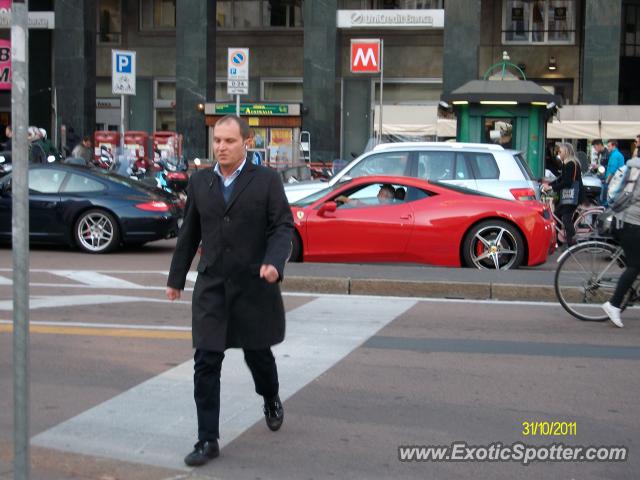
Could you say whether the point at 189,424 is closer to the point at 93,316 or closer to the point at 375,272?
the point at 93,316

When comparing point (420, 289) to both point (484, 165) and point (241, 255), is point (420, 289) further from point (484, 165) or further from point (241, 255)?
point (241, 255)

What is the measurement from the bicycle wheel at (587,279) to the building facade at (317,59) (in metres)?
20.4

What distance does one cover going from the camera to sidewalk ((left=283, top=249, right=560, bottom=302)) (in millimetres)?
12164

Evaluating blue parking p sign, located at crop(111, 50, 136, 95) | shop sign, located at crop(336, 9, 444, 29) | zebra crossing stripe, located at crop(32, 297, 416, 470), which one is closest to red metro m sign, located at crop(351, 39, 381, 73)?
blue parking p sign, located at crop(111, 50, 136, 95)

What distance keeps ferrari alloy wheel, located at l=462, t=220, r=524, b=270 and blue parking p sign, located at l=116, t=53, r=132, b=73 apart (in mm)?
13069

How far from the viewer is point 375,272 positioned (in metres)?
12.9

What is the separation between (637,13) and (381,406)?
40871mm

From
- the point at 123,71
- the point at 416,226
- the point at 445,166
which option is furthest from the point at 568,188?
the point at 123,71

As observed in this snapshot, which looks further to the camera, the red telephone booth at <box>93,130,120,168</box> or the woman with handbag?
the red telephone booth at <box>93,130,120,168</box>

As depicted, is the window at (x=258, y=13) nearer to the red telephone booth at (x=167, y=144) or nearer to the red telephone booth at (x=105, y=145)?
the red telephone booth at (x=167, y=144)

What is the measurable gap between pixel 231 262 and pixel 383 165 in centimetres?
1065

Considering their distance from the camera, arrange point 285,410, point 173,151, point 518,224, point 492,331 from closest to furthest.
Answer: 1. point 285,410
2. point 492,331
3. point 518,224
4. point 173,151

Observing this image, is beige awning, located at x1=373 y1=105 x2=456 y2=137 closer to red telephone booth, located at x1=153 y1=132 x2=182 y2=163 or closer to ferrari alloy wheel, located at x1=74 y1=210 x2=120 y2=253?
red telephone booth, located at x1=153 y1=132 x2=182 y2=163

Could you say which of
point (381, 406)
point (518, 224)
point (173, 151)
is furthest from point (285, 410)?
point (173, 151)
